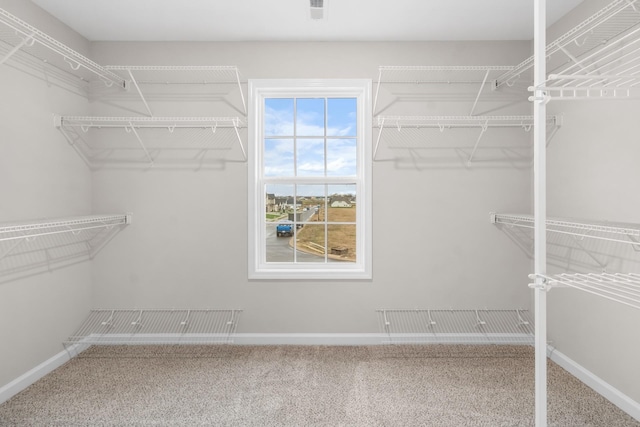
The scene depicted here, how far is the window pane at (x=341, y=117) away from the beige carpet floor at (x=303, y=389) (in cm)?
167

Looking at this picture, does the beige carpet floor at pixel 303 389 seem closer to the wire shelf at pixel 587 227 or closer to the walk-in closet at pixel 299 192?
the walk-in closet at pixel 299 192

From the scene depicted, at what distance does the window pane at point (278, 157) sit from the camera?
311 centimetres

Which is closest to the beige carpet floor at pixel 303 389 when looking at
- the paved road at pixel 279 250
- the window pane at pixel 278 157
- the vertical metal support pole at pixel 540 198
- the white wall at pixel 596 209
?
the white wall at pixel 596 209

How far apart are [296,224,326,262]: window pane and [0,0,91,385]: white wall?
5.31 ft

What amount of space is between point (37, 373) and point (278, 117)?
2.36 metres

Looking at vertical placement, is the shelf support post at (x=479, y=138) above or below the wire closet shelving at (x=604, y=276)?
above

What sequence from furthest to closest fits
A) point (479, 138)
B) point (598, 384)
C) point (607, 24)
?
point (479, 138)
point (598, 384)
point (607, 24)

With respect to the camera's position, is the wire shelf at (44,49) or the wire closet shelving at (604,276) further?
the wire shelf at (44,49)

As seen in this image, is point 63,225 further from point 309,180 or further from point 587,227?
point 587,227

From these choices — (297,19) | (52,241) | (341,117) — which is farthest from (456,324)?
(52,241)

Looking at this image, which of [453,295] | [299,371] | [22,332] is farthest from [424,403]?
[22,332]

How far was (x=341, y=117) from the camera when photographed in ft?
10.2

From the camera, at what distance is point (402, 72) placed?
9.67ft

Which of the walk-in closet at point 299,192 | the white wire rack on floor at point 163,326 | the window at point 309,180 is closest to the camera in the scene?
the walk-in closet at point 299,192
